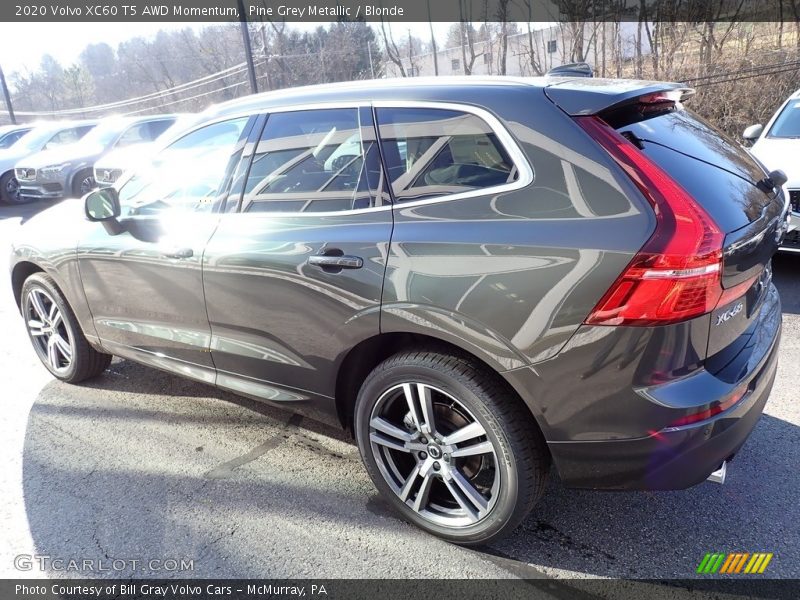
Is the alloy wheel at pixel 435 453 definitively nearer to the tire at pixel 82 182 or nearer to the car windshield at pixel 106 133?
the tire at pixel 82 182

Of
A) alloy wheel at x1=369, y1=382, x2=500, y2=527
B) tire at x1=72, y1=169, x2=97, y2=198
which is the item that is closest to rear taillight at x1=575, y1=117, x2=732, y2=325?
alloy wheel at x1=369, y1=382, x2=500, y2=527

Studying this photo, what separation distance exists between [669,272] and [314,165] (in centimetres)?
161

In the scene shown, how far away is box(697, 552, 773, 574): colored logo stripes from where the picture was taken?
2293mm

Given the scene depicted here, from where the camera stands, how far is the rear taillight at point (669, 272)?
1898 mm

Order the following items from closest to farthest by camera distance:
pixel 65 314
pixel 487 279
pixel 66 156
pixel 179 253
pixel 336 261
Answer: pixel 487 279 → pixel 336 261 → pixel 179 253 → pixel 65 314 → pixel 66 156

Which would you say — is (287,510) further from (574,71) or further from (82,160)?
(82,160)

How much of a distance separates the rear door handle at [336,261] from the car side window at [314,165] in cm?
23

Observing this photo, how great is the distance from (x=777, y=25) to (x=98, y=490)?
17598mm

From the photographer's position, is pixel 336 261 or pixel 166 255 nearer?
pixel 336 261

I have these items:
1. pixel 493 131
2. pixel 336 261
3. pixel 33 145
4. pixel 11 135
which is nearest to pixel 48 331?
pixel 336 261

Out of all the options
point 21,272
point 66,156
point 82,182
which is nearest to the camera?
point 21,272

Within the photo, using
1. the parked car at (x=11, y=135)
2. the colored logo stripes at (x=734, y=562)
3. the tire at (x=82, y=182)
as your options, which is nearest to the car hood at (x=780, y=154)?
the colored logo stripes at (x=734, y=562)

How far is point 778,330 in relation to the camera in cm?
255

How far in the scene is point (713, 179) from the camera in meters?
2.20
